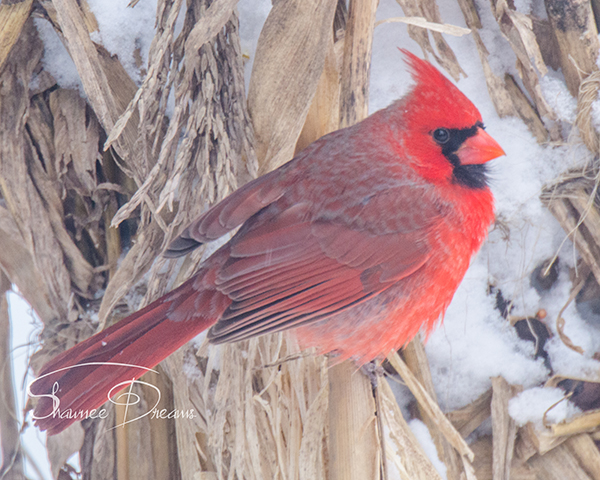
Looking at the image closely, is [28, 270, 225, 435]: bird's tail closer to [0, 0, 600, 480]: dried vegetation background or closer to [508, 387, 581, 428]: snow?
[0, 0, 600, 480]: dried vegetation background

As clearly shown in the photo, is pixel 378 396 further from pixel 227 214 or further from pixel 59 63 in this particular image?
pixel 59 63

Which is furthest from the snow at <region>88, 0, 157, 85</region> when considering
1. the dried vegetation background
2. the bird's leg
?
the bird's leg

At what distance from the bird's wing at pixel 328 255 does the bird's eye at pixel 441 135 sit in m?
0.14

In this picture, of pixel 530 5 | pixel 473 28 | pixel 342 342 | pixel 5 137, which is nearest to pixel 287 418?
pixel 342 342

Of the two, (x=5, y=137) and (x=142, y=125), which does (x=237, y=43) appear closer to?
(x=142, y=125)

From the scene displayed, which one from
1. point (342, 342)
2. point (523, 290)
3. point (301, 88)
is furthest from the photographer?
point (523, 290)

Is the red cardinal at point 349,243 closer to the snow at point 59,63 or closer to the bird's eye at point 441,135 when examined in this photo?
the bird's eye at point 441,135

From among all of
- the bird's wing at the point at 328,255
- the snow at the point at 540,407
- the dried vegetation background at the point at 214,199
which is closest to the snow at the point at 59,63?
the dried vegetation background at the point at 214,199

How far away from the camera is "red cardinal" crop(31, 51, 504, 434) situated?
138 cm

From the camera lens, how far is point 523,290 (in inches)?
71.1

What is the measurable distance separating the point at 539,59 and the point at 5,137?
1.45 meters

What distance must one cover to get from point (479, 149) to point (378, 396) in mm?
630

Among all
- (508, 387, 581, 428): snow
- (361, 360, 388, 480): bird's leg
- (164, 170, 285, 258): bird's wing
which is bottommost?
(508, 387, 581, 428): snow

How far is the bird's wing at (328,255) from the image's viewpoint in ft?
4.58
